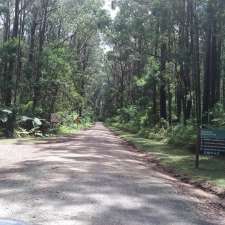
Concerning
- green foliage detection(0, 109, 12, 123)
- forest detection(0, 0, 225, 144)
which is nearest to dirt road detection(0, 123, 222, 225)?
forest detection(0, 0, 225, 144)

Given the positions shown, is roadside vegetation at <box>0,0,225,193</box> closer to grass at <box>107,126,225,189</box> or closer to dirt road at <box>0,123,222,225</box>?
grass at <box>107,126,225,189</box>

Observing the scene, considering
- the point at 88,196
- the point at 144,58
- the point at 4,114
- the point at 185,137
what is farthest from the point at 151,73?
the point at 88,196

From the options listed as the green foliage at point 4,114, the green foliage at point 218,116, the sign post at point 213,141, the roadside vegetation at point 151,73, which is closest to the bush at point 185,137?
the roadside vegetation at point 151,73

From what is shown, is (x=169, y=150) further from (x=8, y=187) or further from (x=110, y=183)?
(x=8, y=187)

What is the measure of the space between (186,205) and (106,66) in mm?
85627

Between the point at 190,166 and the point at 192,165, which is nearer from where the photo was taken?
the point at 190,166

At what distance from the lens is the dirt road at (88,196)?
8.13 meters

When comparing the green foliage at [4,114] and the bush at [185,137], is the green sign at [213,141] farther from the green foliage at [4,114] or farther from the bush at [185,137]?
the green foliage at [4,114]

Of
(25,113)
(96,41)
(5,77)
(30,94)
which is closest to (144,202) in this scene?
(25,113)

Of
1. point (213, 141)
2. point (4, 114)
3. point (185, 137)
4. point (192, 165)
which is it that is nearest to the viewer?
point (213, 141)

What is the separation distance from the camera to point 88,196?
9.80 metres

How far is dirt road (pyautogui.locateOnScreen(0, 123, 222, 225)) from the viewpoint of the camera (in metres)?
8.13

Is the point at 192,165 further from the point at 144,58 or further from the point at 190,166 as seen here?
the point at 144,58

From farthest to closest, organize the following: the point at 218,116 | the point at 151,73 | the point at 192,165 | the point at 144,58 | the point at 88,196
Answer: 1. the point at 144,58
2. the point at 151,73
3. the point at 218,116
4. the point at 192,165
5. the point at 88,196
